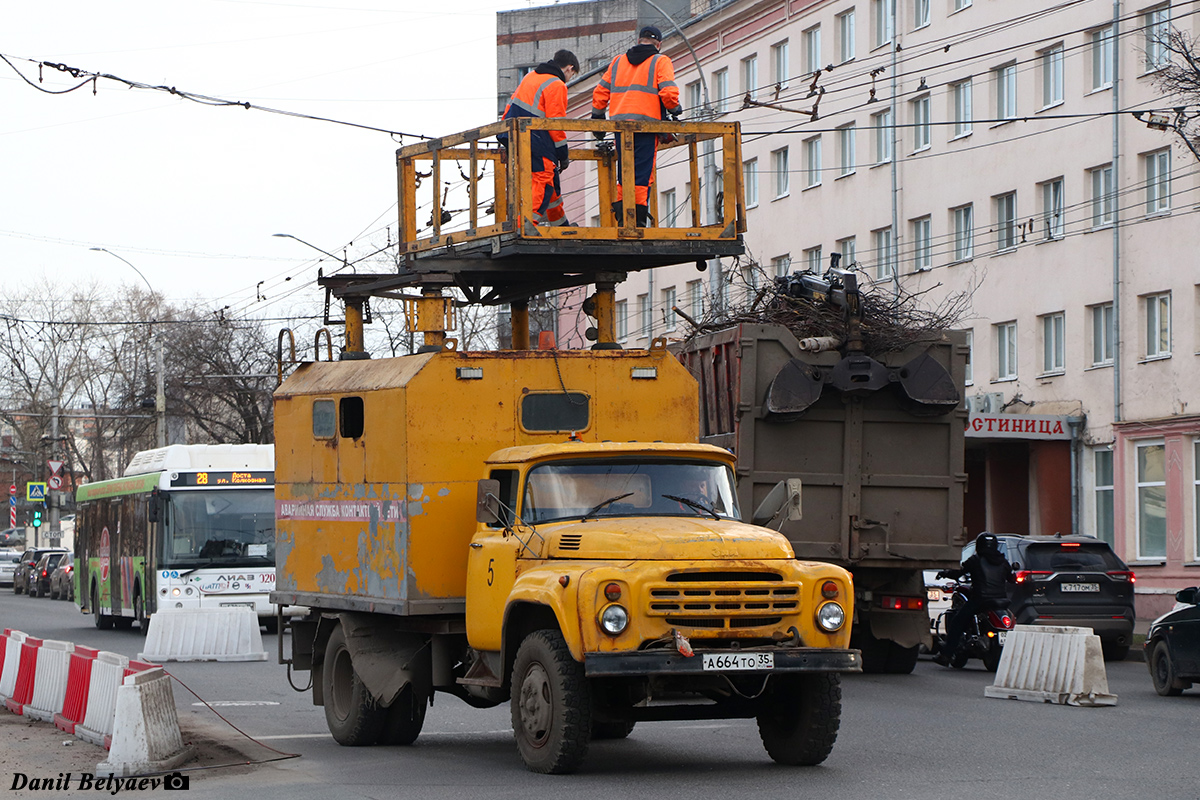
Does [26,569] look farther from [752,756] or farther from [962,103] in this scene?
[752,756]

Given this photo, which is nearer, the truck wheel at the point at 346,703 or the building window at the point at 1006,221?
the truck wheel at the point at 346,703

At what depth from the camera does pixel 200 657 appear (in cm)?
2336

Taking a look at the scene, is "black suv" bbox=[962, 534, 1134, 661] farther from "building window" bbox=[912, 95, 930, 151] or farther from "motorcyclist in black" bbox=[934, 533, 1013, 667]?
"building window" bbox=[912, 95, 930, 151]

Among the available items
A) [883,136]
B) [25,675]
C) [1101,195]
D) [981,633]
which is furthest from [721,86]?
[25,675]

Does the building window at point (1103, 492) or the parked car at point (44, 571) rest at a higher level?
the building window at point (1103, 492)

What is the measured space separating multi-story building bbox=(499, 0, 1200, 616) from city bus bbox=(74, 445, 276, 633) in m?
8.40

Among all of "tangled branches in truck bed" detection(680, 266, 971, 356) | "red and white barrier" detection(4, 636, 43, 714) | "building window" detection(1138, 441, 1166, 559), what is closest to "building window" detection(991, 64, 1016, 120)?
"building window" detection(1138, 441, 1166, 559)

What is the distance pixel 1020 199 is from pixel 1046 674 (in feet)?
83.8

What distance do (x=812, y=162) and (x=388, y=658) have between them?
39.1 metres

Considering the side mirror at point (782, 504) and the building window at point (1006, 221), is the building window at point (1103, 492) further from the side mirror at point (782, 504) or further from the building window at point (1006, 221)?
the side mirror at point (782, 504)

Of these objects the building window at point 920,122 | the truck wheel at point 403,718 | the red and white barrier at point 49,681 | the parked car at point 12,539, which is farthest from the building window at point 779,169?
the parked car at point 12,539

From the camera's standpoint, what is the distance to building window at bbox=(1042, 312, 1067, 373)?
39500mm

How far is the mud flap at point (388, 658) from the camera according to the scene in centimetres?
1279

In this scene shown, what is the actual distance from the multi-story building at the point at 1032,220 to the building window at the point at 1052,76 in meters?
0.04
